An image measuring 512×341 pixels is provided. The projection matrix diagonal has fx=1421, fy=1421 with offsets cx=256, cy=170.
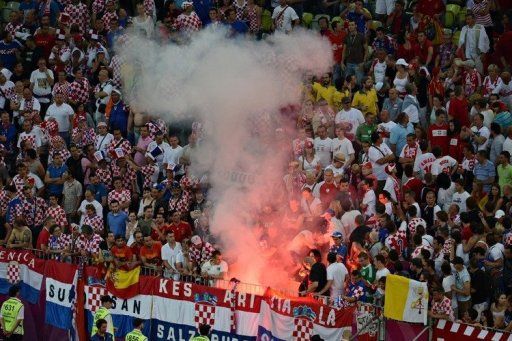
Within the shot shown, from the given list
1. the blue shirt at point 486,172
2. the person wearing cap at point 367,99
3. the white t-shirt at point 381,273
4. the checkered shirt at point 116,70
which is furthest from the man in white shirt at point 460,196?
the checkered shirt at point 116,70

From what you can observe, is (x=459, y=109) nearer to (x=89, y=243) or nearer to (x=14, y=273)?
(x=89, y=243)

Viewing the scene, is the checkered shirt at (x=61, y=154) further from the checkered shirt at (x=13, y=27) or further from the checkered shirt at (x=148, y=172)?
the checkered shirt at (x=13, y=27)

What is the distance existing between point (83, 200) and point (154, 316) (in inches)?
138

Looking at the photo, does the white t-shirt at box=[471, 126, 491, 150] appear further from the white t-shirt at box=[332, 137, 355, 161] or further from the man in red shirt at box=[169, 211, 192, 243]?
the man in red shirt at box=[169, 211, 192, 243]

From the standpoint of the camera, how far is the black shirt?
2044 centimetres

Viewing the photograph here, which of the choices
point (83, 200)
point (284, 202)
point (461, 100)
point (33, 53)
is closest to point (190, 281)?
point (284, 202)

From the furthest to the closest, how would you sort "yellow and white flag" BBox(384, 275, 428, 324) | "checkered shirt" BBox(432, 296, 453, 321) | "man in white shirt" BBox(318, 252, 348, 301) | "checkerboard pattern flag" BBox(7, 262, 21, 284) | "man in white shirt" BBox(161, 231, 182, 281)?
1. "checkerboard pattern flag" BBox(7, 262, 21, 284)
2. "man in white shirt" BBox(161, 231, 182, 281)
3. "man in white shirt" BBox(318, 252, 348, 301)
4. "checkered shirt" BBox(432, 296, 453, 321)
5. "yellow and white flag" BBox(384, 275, 428, 324)

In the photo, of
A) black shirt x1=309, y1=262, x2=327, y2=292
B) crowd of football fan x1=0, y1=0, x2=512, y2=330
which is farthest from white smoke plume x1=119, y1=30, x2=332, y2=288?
black shirt x1=309, y1=262, x2=327, y2=292

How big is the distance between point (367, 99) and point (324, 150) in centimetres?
151

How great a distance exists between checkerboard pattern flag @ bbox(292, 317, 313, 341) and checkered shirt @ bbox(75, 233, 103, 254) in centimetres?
425

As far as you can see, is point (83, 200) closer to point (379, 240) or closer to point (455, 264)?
point (379, 240)

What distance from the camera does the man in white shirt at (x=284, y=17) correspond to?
26219 millimetres

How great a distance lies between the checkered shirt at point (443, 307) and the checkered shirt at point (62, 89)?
10.1 m

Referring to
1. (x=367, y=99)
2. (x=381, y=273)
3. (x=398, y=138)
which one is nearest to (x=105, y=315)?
(x=381, y=273)
